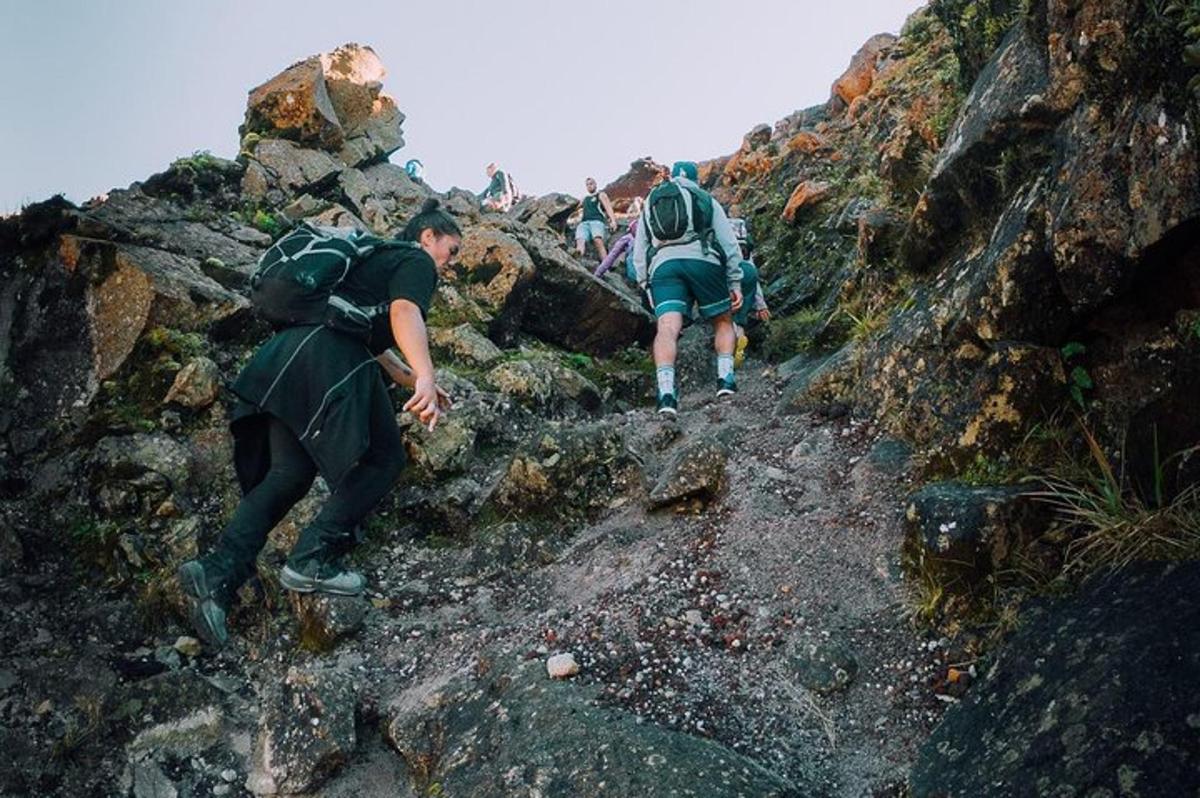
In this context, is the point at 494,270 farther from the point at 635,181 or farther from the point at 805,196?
the point at 635,181

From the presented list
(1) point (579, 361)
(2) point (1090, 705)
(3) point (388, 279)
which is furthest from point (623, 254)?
(2) point (1090, 705)

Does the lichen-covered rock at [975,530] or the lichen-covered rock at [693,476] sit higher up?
the lichen-covered rock at [693,476]

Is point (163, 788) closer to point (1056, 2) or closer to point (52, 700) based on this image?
point (52, 700)

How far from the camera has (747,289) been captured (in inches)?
439

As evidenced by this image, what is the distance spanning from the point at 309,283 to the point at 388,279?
0.49 meters

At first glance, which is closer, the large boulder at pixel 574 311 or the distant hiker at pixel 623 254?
the large boulder at pixel 574 311

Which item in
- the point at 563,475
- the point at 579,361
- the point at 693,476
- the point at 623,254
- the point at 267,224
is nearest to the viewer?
the point at 693,476

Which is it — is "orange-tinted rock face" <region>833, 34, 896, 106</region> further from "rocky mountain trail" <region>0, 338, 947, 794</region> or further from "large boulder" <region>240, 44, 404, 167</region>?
"rocky mountain trail" <region>0, 338, 947, 794</region>

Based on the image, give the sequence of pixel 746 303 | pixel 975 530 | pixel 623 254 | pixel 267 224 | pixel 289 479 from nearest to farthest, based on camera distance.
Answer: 1. pixel 975 530
2. pixel 289 479
3. pixel 746 303
4. pixel 267 224
5. pixel 623 254

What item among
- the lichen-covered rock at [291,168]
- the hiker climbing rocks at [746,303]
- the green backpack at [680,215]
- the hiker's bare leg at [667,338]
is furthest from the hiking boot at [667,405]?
the lichen-covered rock at [291,168]

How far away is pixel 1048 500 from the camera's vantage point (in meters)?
4.12

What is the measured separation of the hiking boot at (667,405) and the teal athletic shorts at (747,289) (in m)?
2.60

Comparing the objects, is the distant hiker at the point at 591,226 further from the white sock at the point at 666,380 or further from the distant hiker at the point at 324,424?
the distant hiker at the point at 324,424

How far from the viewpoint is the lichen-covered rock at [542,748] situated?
143 inches
